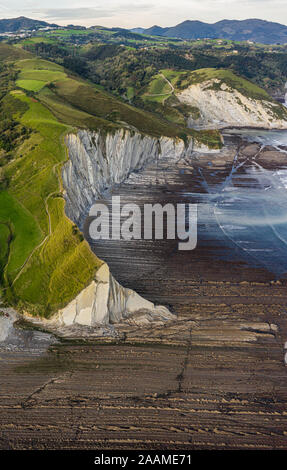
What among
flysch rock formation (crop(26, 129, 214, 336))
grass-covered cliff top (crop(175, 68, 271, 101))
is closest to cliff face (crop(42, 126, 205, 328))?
flysch rock formation (crop(26, 129, 214, 336))

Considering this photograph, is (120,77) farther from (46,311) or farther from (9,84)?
(46,311)

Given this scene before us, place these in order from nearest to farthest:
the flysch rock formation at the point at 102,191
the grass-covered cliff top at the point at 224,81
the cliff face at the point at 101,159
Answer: the flysch rock formation at the point at 102,191
the cliff face at the point at 101,159
the grass-covered cliff top at the point at 224,81

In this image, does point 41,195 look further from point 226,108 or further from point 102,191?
point 226,108

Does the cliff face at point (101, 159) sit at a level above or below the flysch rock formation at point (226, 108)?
below

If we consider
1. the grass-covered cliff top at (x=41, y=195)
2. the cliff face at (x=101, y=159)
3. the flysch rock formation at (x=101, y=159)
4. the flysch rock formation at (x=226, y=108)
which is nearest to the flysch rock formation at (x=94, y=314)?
the grass-covered cliff top at (x=41, y=195)

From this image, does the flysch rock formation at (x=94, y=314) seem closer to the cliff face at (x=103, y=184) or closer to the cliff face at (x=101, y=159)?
the cliff face at (x=103, y=184)
